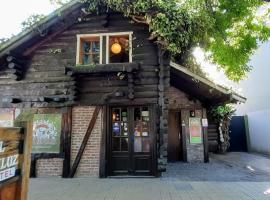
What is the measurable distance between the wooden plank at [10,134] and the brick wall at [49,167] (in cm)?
562

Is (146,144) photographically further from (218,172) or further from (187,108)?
(187,108)

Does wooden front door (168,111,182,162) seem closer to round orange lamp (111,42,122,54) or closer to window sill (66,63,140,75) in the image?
round orange lamp (111,42,122,54)

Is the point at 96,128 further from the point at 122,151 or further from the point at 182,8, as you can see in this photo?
the point at 182,8

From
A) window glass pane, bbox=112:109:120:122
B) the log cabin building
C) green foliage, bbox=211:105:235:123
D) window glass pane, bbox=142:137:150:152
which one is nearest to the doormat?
the log cabin building

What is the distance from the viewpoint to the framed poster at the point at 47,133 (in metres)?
8.13

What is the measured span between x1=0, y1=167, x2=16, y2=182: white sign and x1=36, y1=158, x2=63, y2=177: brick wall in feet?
18.6

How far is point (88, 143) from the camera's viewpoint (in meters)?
8.05

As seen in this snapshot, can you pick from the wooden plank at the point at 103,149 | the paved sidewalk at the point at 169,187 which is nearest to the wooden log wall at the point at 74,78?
the wooden plank at the point at 103,149

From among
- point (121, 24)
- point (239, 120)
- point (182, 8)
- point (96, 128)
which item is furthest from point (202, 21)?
point (239, 120)

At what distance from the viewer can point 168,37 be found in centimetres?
763

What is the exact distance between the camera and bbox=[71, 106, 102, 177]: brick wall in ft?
26.1

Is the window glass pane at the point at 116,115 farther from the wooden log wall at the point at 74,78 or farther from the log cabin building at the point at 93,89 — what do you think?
the wooden log wall at the point at 74,78

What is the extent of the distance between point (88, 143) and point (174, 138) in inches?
191

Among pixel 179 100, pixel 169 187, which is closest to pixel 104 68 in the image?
pixel 169 187
